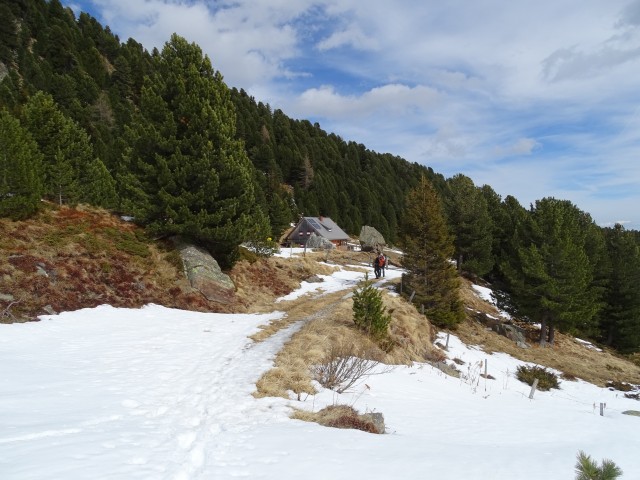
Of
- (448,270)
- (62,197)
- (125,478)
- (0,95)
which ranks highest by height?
(0,95)

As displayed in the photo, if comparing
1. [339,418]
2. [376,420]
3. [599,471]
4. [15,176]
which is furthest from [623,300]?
[15,176]

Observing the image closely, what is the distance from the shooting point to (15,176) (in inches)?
523

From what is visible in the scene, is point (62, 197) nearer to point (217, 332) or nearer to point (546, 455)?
point (217, 332)

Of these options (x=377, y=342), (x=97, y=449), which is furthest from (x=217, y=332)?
(x=97, y=449)

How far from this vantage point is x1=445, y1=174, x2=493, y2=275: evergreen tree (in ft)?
121

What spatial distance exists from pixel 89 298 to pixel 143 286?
2.21 meters

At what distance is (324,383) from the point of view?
30.9 feet

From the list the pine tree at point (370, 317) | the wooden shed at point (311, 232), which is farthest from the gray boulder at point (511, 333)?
the wooden shed at point (311, 232)

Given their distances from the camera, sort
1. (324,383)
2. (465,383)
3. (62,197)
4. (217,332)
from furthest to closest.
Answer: (62,197), (465,383), (217,332), (324,383)

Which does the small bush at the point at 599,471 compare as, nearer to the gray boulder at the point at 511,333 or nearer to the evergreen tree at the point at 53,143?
the evergreen tree at the point at 53,143

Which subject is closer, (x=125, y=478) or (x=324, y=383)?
(x=125, y=478)

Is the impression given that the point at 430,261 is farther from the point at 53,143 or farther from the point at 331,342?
the point at 53,143

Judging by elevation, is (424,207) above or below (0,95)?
below

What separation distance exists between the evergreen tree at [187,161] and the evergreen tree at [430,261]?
896 centimetres
